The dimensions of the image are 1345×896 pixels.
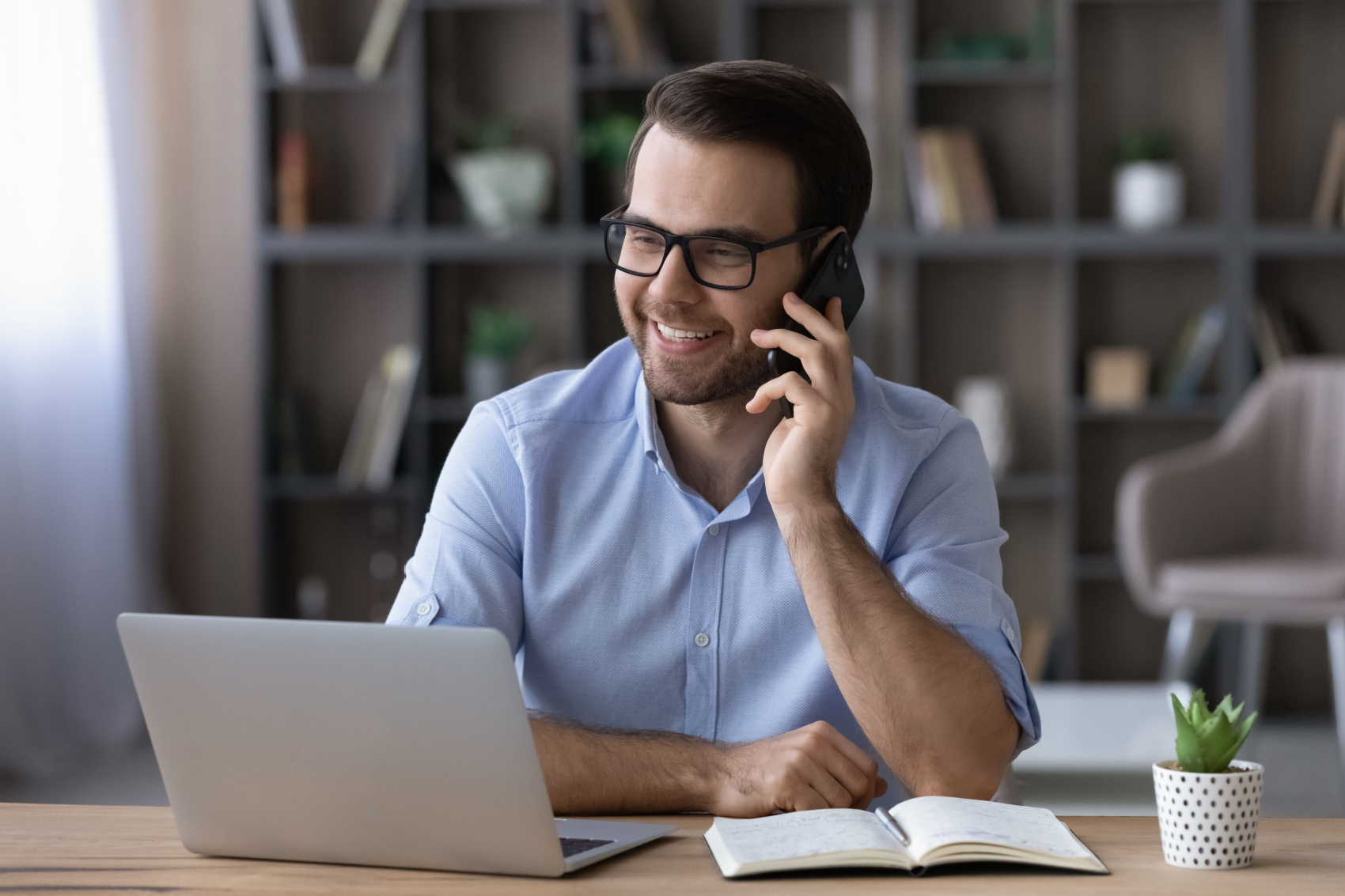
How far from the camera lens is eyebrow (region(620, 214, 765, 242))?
138 centimetres

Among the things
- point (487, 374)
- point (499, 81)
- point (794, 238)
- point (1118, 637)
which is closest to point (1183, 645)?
point (1118, 637)

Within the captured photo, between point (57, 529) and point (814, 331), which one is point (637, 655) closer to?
point (814, 331)

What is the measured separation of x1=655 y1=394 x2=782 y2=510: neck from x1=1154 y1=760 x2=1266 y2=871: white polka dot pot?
0.67 meters

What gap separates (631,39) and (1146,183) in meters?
1.58

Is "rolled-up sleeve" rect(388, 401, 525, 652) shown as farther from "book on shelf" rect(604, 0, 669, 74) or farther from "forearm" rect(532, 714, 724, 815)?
"book on shelf" rect(604, 0, 669, 74)

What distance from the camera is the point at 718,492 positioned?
1521 millimetres

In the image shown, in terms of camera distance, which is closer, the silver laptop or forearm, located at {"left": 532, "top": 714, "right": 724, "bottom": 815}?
the silver laptop

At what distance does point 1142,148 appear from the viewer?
412cm

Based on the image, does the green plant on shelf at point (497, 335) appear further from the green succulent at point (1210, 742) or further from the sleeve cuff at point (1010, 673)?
the green succulent at point (1210, 742)

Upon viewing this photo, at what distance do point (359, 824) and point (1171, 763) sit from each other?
56 centimetres

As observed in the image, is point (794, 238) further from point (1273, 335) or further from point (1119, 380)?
point (1273, 335)

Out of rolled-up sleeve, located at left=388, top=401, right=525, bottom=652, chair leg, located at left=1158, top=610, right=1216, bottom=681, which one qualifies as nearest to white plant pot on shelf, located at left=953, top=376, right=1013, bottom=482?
chair leg, located at left=1158, top=610, right=1216, bottom=681

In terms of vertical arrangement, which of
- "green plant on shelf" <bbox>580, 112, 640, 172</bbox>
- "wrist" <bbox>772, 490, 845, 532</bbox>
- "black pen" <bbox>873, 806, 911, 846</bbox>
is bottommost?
"black pen" <bbox>873, 806, 911, 846</bbox>

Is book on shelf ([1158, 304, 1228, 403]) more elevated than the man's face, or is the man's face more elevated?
the man's face
